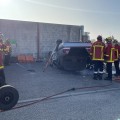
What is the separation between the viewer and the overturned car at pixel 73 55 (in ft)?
40.6

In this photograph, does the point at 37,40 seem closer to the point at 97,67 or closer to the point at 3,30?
the point at 3,30

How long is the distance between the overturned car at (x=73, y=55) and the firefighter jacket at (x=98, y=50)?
1441 millimetres

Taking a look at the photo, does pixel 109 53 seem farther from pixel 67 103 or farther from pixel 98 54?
pixel 67 103

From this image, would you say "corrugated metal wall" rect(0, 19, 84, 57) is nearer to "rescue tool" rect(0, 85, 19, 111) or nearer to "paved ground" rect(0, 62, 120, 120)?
"paved ground" rect(0, 62, 120, 120)

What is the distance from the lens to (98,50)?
35.7 feet

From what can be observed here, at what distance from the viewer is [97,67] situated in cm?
1101

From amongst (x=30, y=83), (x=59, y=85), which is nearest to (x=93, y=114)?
(x=59, y=85)

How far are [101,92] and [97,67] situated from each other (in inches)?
112

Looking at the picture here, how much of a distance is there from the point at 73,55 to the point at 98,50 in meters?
2.24

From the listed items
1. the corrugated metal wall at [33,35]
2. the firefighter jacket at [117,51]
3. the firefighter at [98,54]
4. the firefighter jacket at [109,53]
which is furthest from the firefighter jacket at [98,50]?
the corrugated metal wall at [33,35]

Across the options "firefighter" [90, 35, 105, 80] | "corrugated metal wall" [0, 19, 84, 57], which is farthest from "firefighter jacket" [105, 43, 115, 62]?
"corrugated metal wall" [0, 19, 84, 57]

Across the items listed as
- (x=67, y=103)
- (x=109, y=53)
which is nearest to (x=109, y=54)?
(x=109, y=53)

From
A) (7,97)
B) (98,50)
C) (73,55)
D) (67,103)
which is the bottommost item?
(67,103)

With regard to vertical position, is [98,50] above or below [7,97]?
above
